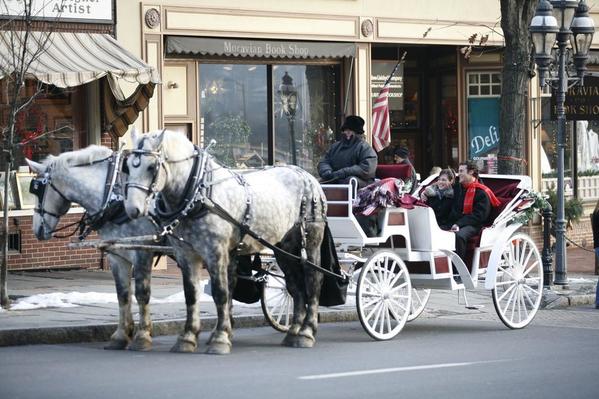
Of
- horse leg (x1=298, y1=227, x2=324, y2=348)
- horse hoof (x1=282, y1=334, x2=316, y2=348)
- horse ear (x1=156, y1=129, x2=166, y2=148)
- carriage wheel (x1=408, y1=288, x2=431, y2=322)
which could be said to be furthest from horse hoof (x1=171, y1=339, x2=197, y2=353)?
carriage wheel (x1=408, y1=288, x2=431, y2=322)

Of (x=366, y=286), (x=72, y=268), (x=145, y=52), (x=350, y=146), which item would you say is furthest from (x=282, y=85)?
(x=366, y=286)

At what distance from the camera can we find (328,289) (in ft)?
41.6

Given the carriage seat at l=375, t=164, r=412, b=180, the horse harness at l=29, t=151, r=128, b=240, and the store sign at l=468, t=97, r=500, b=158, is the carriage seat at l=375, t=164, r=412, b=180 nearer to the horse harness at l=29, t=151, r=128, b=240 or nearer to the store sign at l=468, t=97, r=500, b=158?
the horse harness at l=29, t=151, r=128, b=240

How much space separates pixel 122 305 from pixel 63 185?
1.29 meters

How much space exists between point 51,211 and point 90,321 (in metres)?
1.67

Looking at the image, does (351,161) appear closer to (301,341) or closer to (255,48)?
(301,341)

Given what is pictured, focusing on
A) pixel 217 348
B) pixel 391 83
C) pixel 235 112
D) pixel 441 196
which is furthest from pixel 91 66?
pixel 391 83

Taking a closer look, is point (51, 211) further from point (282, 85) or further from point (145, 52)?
point (282, 85)

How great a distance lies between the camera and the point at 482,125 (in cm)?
2480

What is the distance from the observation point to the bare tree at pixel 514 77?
1870cm

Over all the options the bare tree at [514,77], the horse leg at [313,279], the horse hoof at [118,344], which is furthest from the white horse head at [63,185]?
the bare tree at [514,77]

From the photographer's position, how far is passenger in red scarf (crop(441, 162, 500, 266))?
13.8 metres

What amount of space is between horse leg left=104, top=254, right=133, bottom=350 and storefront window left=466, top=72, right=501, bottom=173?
1373cm

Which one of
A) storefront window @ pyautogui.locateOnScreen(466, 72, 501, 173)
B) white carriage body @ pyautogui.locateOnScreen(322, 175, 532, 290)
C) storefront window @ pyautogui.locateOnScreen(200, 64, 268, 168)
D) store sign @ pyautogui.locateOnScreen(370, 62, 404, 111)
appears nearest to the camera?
white carriage body @ pyautogui.locateOnScreen(322, 175, 532, 290)
